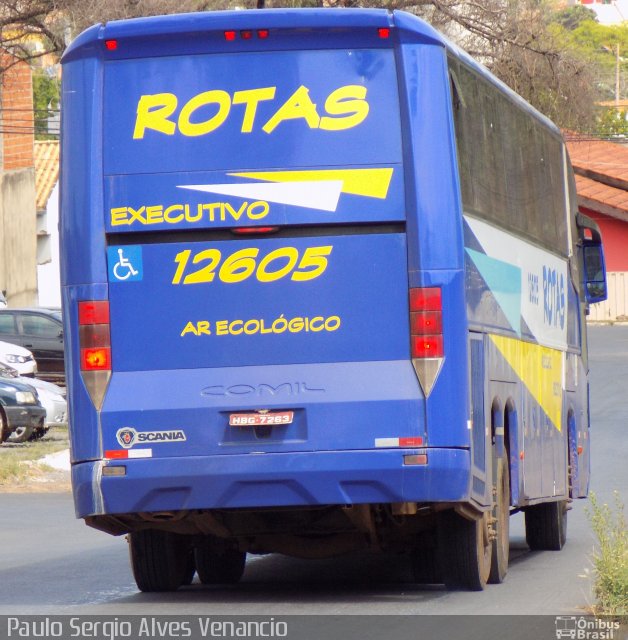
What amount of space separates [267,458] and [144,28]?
8.80ft

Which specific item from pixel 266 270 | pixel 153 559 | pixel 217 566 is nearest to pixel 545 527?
pixel 217 566

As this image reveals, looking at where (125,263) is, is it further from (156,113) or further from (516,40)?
(516,40)

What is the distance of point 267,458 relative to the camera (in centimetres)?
944

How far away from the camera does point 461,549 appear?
10.3 metres

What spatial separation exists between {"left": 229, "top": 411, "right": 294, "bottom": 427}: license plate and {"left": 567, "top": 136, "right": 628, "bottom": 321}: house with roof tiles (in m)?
47.4

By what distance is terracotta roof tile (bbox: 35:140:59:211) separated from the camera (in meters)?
56.9

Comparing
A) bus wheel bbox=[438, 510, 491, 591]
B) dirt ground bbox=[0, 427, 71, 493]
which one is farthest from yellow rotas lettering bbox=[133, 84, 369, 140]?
dirt ground bbox=[0, 427, 71, 493]

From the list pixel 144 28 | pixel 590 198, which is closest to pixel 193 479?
pixel 144 28

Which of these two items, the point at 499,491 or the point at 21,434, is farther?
the point at 21,434

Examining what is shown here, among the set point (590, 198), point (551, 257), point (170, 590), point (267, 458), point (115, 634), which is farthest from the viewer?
point (590, 198)

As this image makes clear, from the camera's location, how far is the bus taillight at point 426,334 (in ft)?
31.0

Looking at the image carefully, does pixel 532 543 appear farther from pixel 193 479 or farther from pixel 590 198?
pixel 590 198

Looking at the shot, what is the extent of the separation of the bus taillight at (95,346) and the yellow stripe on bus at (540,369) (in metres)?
2.58

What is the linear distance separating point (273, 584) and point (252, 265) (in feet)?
9.76
